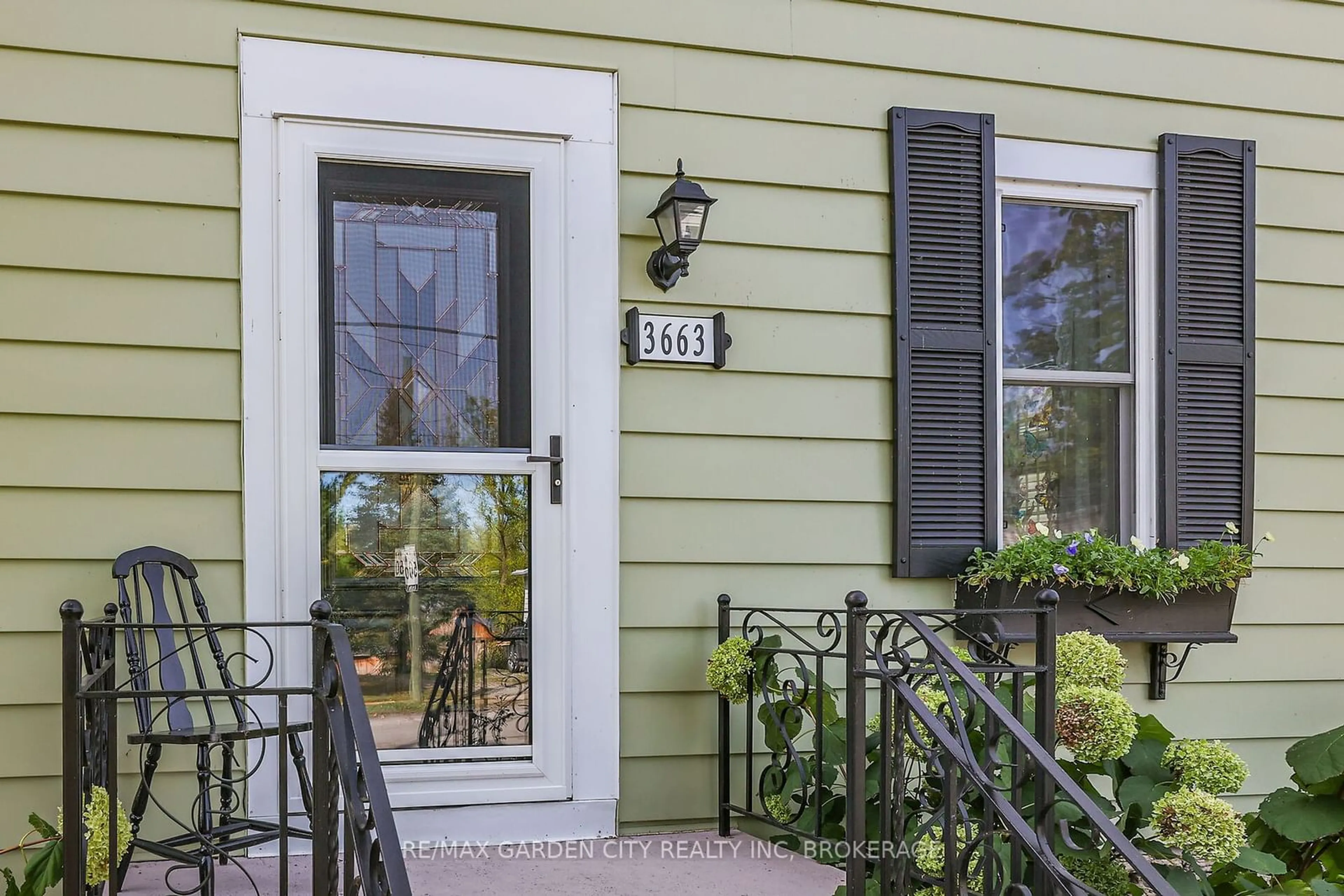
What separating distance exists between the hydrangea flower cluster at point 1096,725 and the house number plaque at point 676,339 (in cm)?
129

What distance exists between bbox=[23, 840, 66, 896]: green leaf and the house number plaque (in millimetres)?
1739

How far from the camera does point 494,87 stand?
10.0 feet

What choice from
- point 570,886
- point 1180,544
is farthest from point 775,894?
point 1180,544

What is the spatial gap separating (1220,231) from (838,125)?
1312mm

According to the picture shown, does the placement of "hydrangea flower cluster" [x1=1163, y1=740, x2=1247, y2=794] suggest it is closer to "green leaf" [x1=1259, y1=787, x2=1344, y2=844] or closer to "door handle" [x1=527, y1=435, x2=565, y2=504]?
"green leaf" [x1=1259, y1=787, x2=1344, y2=844]

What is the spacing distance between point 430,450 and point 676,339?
2.39 feet

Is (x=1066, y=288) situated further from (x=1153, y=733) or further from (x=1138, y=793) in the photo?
(x=1138, y=793)

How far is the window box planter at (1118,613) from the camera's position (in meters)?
3.27

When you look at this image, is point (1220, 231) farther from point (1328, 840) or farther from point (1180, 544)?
point (1328, 840)

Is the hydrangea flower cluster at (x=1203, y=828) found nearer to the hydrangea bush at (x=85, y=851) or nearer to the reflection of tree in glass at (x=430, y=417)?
the reflection of tree in glass at (x=430, y=417)

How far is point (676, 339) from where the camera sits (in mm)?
3166

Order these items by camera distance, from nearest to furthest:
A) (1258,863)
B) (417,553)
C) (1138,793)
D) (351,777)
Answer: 1. (351,777)
2. (1258,863)
3. (1138,793)
4. (417,553)

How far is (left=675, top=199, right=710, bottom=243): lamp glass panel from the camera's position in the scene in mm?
3002

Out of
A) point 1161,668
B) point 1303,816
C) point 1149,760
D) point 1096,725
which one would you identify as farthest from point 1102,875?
point 1161,668
